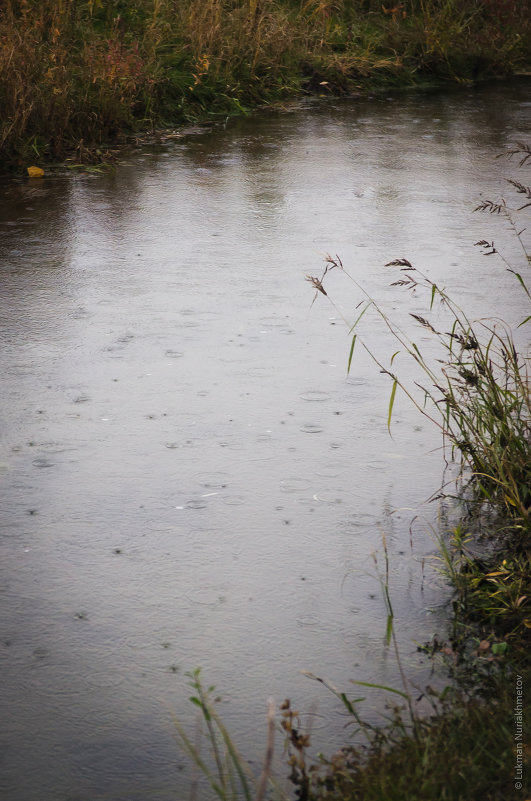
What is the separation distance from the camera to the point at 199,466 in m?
3.77

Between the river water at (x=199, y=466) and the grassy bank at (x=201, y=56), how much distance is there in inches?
47.1

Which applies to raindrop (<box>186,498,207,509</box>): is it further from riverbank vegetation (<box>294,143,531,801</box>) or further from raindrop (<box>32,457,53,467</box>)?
riverbank vegetation (<box>294,143,531,801</box>)

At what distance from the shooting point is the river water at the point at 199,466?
8.54 ft

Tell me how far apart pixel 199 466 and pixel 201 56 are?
306 inches

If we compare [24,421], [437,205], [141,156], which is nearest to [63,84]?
[141,156]

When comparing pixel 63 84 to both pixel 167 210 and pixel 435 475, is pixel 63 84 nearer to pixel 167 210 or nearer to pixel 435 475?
pixel 167 210

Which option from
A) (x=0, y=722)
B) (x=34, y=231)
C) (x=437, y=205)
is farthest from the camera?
(x=437, y=205)

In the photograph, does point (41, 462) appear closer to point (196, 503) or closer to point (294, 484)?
point (196, 503)

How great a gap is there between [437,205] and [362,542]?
14.6ft

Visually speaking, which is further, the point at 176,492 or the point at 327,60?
the point at 327,60

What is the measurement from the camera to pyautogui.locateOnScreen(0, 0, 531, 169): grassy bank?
846cm

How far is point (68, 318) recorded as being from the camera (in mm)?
5250

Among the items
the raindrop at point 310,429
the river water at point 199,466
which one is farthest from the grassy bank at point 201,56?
the raindrop at point 310,429

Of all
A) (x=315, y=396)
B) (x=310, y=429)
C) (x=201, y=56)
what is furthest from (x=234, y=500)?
(x=201, y=56)
